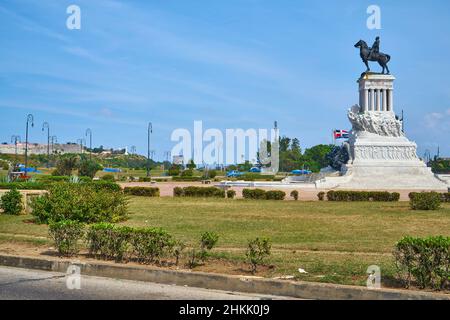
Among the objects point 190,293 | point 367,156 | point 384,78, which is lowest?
point 190,293

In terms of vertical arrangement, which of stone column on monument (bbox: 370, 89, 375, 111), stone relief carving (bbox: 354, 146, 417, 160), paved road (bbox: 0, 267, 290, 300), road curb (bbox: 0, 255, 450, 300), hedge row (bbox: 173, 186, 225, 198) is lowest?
paved road (bbox: 0, 267, 290, 300)

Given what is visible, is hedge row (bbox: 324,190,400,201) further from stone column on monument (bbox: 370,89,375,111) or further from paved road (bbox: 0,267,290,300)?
stone column on monument (bbox: 370,89,375,111)

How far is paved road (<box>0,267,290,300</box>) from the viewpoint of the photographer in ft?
25.9

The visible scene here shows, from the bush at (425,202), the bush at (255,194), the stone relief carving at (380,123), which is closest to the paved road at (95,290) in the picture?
the bush at (425,202)

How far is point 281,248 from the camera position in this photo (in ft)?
39.2

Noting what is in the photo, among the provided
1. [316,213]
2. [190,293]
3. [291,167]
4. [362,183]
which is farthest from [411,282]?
[291,167]

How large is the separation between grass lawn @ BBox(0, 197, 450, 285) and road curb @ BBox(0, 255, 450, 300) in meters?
0.59

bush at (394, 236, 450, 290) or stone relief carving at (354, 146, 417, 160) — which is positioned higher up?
A: stone relief carving at (354, 146, 417, 160)

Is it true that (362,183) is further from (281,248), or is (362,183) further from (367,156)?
(281,248)

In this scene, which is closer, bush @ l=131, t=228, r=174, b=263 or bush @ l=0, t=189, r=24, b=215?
bush @ l=131, t=228, r=174, b=263

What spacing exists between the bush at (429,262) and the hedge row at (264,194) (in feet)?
71.5

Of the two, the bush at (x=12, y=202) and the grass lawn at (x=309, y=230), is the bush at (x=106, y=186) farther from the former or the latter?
the bush at (x=12, y=202)

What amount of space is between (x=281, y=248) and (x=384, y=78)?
45.7 m

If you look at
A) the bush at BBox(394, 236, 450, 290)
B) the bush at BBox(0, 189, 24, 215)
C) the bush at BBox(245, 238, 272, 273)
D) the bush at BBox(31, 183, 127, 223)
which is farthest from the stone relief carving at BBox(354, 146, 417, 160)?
the bush at BBox(394, 236, 450, 290)
